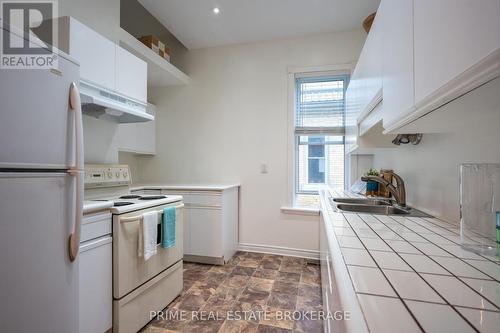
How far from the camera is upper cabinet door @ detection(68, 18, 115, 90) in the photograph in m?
1.63

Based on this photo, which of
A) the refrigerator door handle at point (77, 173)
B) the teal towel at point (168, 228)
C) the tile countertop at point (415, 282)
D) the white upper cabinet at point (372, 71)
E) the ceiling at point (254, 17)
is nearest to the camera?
the tile countertop at point (415, 282)

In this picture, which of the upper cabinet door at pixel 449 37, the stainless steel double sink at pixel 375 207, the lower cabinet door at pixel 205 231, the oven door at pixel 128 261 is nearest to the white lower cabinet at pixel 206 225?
the lower cabinet door at pixel 205 231

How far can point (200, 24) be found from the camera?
287 centimetres

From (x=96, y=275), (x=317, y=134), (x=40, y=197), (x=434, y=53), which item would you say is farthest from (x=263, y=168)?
(x=434, y=53)

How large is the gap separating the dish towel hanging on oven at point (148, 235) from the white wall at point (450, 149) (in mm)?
1634

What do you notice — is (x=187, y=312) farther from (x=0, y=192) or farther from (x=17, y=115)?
(x=17, y=115)

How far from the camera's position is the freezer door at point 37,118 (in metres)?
0.89

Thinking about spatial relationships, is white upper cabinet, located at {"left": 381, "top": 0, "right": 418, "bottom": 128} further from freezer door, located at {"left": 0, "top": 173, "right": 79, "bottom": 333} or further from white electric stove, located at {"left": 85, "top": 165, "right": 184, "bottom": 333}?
white electric stove, located at {"left": 85, "top": 165, "right": 184, "bottom": 333}

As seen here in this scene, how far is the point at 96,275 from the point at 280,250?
2247 mm

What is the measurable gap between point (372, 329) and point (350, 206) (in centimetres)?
147

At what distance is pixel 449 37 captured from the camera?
0.58 metres

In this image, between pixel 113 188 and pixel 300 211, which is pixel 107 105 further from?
pixel 300 211

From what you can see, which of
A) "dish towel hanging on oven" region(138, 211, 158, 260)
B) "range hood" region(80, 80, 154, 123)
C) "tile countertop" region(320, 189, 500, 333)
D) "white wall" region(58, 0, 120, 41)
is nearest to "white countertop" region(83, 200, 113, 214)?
"dish towel hanging on oven" region(138, 211, 158, 260)

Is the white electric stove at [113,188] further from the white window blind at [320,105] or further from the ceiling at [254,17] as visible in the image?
the white window blind at [320,105]
